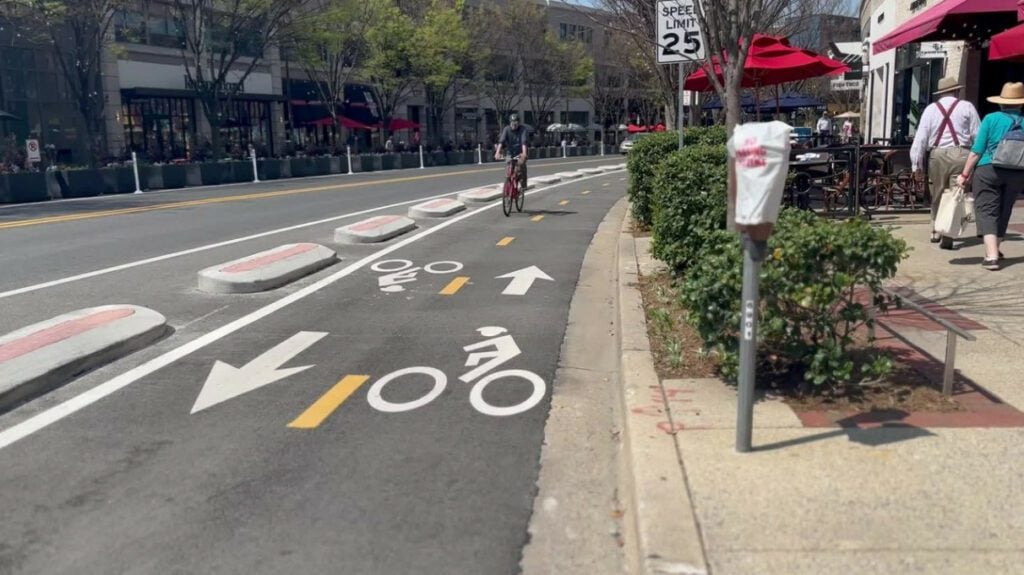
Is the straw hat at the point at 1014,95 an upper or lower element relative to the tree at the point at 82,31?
lower

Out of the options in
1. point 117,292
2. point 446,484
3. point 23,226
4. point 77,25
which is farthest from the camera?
point 77,25

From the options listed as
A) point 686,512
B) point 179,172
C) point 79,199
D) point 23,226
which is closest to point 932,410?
point 686,512

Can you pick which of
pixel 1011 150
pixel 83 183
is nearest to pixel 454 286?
pixel 1011 150

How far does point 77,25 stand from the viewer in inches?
1297

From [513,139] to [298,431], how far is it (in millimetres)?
12223

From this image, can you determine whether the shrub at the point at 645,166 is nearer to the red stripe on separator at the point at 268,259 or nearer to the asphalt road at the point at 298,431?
the asphalt road at the point at 298,431

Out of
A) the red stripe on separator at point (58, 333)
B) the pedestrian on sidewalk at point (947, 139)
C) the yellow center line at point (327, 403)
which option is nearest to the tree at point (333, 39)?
the pedestrian on sidewalk at point (947, 139)

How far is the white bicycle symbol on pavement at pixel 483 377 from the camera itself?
5.83 m

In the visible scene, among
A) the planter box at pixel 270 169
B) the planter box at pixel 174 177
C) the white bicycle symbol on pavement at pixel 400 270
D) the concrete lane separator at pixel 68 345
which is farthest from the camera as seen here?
the planter box at pixel 270 169

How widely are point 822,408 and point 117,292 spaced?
24.5ft

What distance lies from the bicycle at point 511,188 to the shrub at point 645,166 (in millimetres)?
3146

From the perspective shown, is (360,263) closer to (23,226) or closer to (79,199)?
(23,226)

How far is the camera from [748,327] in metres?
4.29

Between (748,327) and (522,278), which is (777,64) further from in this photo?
(748,327)
